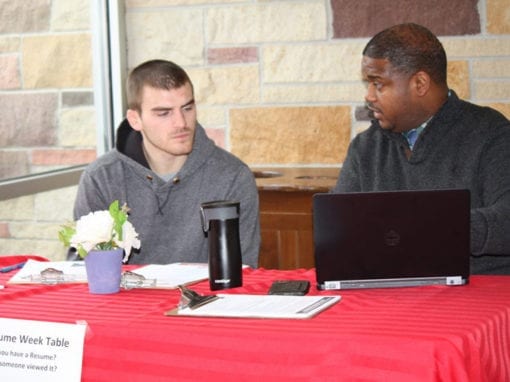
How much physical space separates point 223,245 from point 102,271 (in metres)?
0.29

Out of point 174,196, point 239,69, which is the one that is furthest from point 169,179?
point 239,69

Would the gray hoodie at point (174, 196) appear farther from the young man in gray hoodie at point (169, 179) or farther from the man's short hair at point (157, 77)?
the man's short hair at point (157, 77)

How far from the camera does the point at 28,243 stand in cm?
422

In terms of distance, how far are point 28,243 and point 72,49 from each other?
87cm

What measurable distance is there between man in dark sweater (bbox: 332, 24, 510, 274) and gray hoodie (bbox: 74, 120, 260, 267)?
1.38 feet

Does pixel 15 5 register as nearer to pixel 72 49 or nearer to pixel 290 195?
pixel 72 49

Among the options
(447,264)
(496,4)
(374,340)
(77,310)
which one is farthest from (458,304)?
(496,4)

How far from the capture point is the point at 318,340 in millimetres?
1809

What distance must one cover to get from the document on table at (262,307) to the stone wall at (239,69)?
1974mm

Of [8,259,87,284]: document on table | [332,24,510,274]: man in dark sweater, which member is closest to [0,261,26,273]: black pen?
[8,259,87,284]: document on table

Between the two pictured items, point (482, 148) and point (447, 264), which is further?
point (482, 148)

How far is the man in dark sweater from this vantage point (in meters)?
2.87

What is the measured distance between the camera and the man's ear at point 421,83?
297cm

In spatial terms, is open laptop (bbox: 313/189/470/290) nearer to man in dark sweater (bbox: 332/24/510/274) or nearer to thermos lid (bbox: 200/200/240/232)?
thermos lid (bbox: 200/200/240/232)
